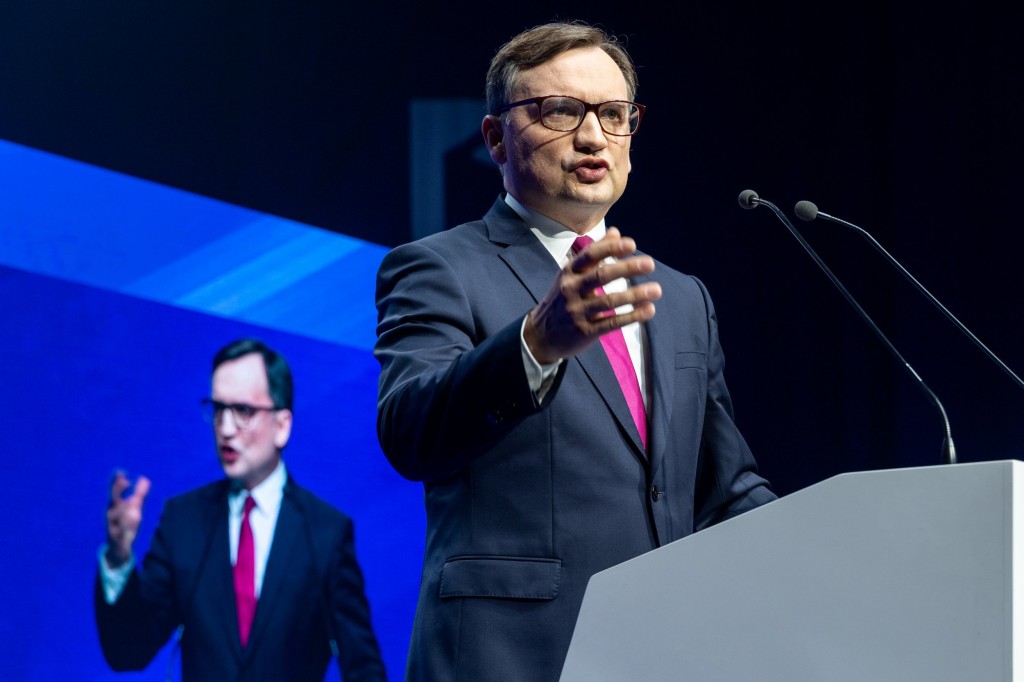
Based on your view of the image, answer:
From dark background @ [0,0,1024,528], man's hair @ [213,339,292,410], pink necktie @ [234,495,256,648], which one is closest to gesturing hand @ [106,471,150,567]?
pink necktie @ [234,495,256,648]

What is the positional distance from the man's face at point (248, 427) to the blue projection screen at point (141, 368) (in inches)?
1.6

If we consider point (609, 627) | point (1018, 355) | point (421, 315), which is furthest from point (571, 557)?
point (1018, 355)

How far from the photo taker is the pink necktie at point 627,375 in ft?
5.41

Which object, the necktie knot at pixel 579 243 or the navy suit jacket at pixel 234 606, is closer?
the necktie knot at pixel 579 243

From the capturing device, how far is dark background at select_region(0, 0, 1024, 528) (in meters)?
3.44

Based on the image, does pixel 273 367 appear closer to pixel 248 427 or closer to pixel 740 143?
pixel 248 427

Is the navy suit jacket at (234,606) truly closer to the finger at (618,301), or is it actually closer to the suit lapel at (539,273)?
the suit lapel at (539,273)

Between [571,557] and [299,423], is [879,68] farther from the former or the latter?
[571,557]

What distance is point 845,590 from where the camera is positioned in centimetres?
109

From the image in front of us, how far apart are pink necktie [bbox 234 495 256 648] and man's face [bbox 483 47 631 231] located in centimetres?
185

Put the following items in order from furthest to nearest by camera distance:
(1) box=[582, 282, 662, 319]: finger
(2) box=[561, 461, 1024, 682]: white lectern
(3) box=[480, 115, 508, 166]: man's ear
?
1. (3) box=[480, 115, 508, 166]: man's ear
2. (1) box=[582, 282, 662, 319]: finger
3. (2) box=[561, 461, 1024, 682]: white lectern

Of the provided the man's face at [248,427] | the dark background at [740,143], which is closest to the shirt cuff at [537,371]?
the man's face at [248,427]

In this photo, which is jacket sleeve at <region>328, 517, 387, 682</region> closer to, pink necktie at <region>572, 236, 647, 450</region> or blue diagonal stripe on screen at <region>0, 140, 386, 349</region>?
blue diagonal stripe on screen at <region>0, 140, 386, 349</region>

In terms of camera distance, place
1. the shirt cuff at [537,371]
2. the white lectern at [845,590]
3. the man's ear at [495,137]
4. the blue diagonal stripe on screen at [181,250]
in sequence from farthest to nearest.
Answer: the blue diagonal stripe on screen at [181,250]
the man's ear at [495,137]
the shirt cuff at [537,371]
the white lectern at [845,590]
